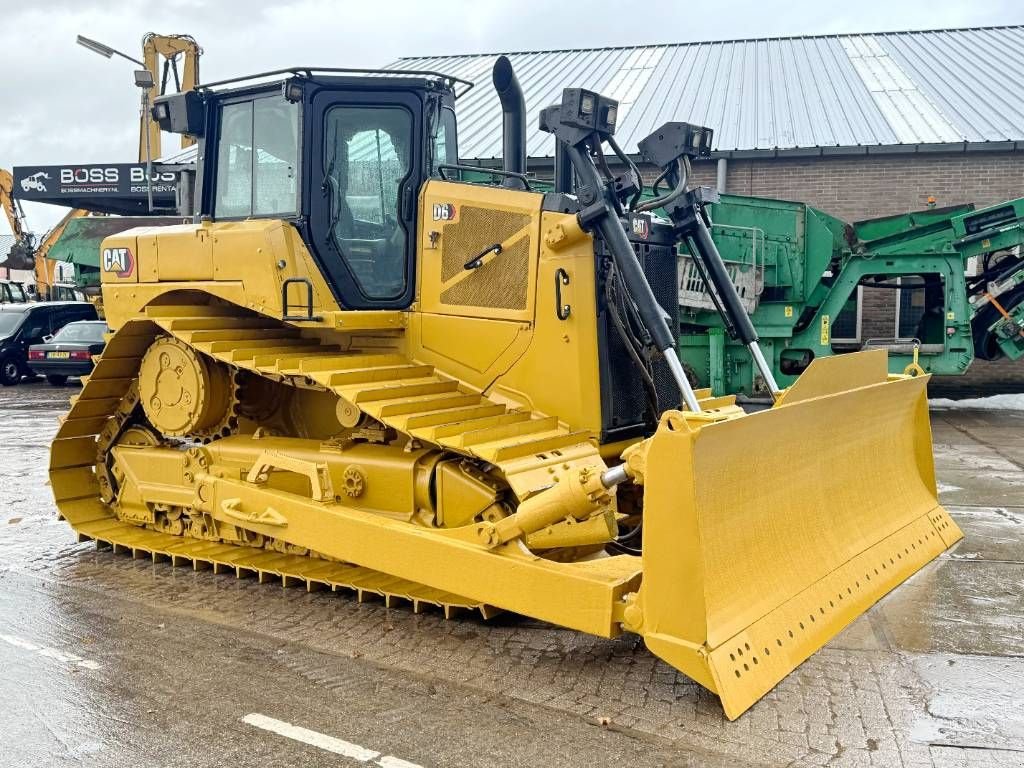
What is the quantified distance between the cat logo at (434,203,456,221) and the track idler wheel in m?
1.69

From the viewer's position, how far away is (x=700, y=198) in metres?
5.72

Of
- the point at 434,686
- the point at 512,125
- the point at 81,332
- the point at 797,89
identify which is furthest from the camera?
the point at 81,332

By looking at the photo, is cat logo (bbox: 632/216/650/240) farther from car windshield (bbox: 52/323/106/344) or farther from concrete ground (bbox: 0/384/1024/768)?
car windshield (bbox: 52/323/106/344)

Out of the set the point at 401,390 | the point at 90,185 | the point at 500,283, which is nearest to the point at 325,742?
the point at 401,390

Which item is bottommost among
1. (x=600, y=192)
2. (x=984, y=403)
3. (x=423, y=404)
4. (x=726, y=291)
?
(x=984, y=403)

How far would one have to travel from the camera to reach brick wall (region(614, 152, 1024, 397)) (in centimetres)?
1602

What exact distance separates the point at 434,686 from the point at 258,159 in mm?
3546

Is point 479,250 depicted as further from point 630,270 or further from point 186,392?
point 186,392

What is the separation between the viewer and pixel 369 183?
588 cm

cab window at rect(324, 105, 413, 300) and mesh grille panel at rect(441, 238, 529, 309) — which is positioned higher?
cab window at rect(324, 105, 413, 300)

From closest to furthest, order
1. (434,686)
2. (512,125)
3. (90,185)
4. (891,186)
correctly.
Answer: (434,686) < (512,125) < (891,186) < (90,185)

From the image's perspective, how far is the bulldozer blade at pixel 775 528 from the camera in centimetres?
382

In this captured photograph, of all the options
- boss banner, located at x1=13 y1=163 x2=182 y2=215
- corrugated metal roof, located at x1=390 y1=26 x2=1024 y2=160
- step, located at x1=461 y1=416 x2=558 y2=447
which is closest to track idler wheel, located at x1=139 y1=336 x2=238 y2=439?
step, located at x1=461 y1=416 x2=558 y2=447

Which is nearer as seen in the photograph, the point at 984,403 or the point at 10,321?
the point at 984,403
